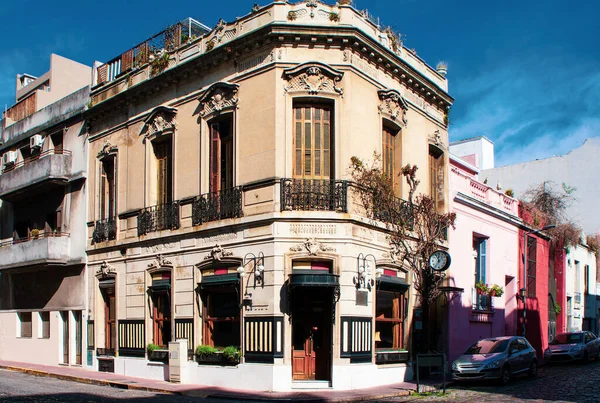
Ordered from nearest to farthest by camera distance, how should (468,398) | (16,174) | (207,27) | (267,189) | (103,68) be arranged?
(468,398), (267,189), (207,27), (103,68), (16,174)

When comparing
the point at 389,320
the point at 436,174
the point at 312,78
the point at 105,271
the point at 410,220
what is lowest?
the point at 389,320

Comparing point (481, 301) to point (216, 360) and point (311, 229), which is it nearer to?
point (311, 229)

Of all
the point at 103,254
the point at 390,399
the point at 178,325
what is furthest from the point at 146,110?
the point at 390,399

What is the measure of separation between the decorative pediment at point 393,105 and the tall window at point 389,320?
5489 millimetres

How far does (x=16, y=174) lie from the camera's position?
28.5 meters

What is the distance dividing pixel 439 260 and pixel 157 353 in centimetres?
948

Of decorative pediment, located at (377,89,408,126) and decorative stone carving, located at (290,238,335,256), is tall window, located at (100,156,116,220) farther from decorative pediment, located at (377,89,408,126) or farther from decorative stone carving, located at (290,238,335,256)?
decorative pediment, located at (377,89,408,126)

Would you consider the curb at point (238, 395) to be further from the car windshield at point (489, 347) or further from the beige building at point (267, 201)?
the car windshield at point (489, 347)

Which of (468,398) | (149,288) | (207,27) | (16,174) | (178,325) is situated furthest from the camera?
(16,174)

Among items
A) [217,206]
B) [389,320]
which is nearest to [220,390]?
[217,206]

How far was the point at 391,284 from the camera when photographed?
20359 mm

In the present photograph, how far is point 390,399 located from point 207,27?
14.6 meters

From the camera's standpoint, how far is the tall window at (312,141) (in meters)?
19.1

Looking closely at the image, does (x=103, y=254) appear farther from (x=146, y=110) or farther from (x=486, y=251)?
(x=486, y=251)
